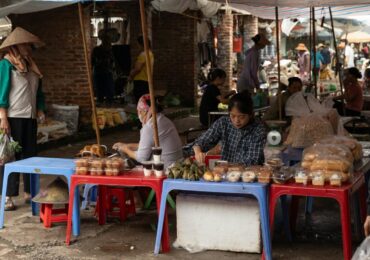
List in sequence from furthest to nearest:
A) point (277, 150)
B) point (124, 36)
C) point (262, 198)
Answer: point (124, 36) → point (277, 150) → point (262, 198)

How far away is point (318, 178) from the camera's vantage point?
5.29m

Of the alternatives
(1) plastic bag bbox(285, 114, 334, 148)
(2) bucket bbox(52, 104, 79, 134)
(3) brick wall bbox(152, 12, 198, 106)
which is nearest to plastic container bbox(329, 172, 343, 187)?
(1) plastic bag bbox(285, 114, 334, 148)

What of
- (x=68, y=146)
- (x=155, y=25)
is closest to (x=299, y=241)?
(x=68, y=146)

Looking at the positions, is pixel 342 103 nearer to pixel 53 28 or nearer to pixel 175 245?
pixel 53 28

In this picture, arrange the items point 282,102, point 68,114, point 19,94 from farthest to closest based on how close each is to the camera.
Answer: point 68,114 → point 282,102 → point 19,94

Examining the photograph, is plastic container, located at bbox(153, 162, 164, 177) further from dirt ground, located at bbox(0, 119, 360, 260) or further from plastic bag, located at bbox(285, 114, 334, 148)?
plastic bag, located at bbox(285, 114, 334, 148)

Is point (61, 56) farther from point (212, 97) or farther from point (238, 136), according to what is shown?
point (238, 136)

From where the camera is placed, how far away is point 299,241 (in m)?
6.28

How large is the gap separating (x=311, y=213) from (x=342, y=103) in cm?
472

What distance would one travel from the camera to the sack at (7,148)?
23.7 feet

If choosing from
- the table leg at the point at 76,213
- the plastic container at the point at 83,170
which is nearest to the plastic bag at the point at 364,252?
the plastic container at the point at 83,170

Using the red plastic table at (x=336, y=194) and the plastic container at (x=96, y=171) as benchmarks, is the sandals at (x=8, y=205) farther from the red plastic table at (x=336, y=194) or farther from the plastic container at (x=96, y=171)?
the red plastic table at (x=336, y=194)

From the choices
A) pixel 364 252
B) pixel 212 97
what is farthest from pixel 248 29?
pixel 364 252

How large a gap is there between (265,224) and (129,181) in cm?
118
